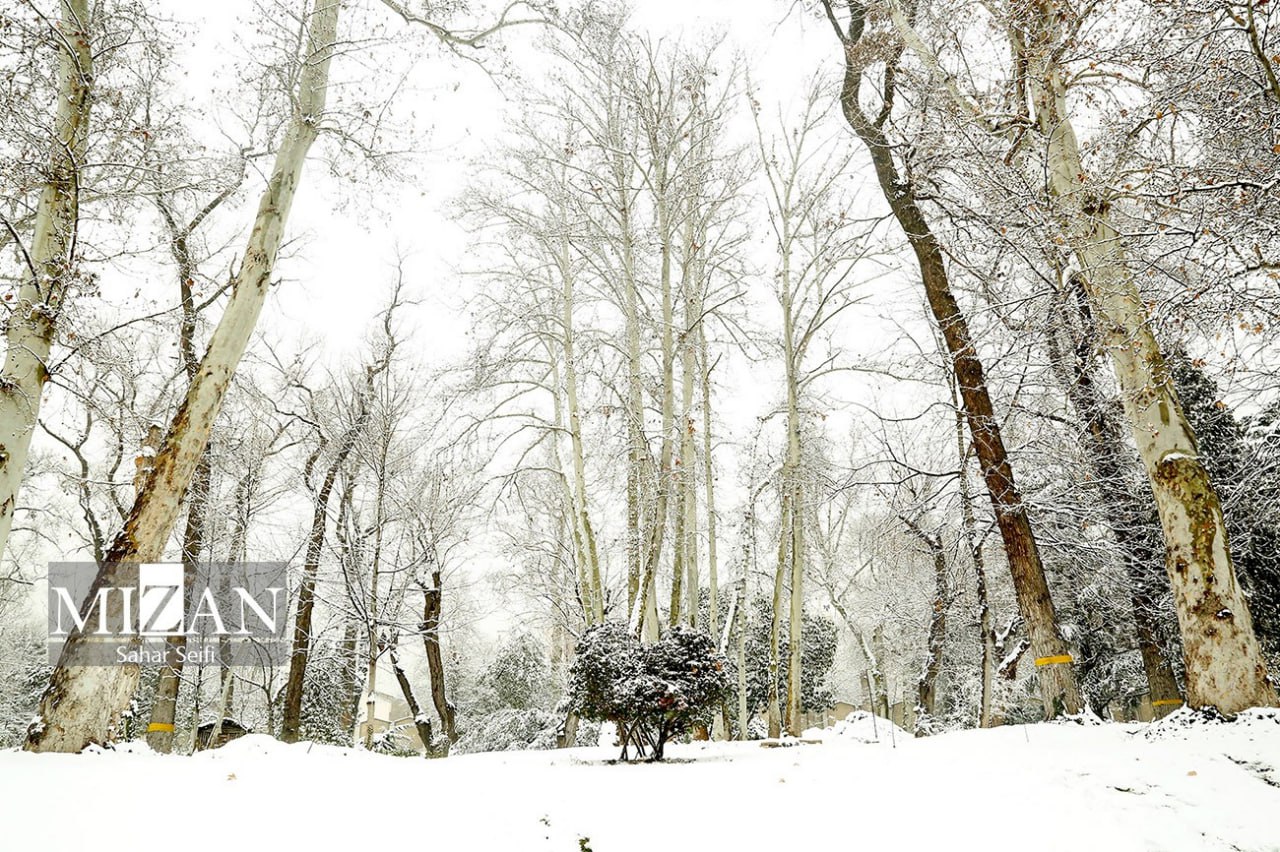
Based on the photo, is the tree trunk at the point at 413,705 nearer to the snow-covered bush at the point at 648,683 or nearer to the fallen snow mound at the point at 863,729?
the snow-covered bush at the point at 648,683

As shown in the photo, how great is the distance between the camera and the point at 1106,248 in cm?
533

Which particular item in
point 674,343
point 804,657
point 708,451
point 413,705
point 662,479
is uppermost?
point 674,343

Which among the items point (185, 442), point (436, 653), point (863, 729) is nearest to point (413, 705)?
point (436, 653)

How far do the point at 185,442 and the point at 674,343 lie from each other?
678 cm

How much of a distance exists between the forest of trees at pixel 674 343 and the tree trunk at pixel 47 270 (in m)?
0.02

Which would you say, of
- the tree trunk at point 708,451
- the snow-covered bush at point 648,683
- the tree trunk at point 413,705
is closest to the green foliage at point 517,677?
the tree trunk at point 413,705

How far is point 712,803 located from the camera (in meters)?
4.48

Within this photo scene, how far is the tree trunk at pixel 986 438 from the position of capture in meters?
7.10

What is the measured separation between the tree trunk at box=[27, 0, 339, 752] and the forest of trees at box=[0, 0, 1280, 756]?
3 centimetres

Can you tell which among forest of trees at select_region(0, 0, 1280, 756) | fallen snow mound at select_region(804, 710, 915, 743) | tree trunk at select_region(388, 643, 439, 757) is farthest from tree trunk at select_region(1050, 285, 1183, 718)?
tree trunk at select_region(388, 643, 439, 757)

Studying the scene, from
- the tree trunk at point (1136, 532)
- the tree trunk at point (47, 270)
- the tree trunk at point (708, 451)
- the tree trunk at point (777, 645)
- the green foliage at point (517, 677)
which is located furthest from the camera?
the green foliage at point (517, 677)

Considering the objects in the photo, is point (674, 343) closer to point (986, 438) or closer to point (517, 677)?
point (986, 438)

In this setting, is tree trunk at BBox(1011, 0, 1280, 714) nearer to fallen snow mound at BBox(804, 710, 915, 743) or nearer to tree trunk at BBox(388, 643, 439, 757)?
fallen snow mound at BBox(804, 710, 915, 743)

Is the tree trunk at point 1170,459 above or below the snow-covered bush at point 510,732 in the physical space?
above
